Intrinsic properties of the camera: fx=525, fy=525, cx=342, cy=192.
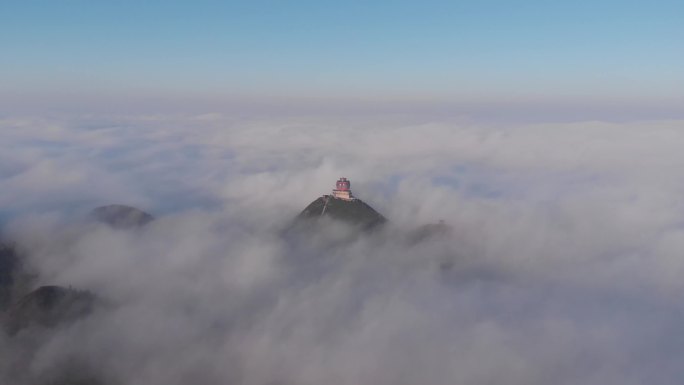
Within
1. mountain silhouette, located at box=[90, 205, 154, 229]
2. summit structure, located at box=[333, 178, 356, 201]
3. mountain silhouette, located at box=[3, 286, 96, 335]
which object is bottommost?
mountain silhouette, located at box=[90, 205, 154, 229]

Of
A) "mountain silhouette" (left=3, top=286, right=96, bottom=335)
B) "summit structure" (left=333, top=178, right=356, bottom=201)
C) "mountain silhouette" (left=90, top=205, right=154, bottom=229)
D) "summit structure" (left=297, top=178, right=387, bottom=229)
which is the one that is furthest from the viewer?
"mountain silhouette" (left=90, top=205, right=154, bottom=229)

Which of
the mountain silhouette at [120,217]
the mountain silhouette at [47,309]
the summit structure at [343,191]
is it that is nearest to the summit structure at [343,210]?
the summit structure at [343,191]

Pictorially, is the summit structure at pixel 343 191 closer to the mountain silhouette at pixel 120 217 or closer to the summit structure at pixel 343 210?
the summit structure at pixel 343 210

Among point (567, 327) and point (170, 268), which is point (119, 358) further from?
point (567, 327)

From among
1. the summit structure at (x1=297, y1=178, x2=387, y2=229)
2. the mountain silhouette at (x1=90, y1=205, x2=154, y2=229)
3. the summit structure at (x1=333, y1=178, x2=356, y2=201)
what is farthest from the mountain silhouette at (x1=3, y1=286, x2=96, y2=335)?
the summit structure at (x1=333, y1=178, x2=356, y2=201)

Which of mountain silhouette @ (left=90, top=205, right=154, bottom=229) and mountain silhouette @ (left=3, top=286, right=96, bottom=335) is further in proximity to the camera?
mountain silhouette @ (left=90, top=205, right=154, bottom=229)

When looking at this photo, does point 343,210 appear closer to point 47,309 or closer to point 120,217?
point 120,217

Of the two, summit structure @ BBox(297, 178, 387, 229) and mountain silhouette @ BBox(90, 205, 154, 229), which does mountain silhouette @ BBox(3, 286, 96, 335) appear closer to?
mountain silhouette @ BBox(90, 205, 154, 229)

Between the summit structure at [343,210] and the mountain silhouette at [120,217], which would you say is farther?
the mountain silhouette at [120,217]

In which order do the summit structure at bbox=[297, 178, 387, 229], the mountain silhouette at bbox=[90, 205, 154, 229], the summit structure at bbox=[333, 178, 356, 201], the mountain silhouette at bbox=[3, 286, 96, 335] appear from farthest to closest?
the mountain silhouette at bbox=[90, 205, 154, 229]
the summit structure at bbox=[333, 178, 356, 201]
the summit structure at bbox=[297, 178, 387, 229]
the mountain silhouette at bbox=[3, 286, 96, 335]

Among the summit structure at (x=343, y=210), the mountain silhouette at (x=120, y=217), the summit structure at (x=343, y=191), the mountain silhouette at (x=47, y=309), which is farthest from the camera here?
the mountain silhouette at (x=120, y=217)

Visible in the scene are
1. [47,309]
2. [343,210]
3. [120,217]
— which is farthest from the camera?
[120,217]

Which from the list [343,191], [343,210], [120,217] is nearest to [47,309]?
[120,217]

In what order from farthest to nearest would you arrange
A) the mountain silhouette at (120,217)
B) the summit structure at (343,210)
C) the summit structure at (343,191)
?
the mountain silhouette at (120,217), the summit structure at (343,191), the summit structure at (343,210)
